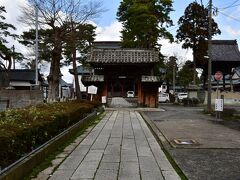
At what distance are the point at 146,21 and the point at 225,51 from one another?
1262cm

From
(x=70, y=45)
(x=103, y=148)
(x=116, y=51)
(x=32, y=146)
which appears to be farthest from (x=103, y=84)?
(x=32, y=146)

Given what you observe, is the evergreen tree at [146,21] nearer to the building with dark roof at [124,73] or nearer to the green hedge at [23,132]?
the building with dark roof at [124,73]

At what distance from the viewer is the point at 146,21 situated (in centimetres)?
4322

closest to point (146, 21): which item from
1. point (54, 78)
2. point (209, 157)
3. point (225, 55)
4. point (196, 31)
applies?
point (196, 31)

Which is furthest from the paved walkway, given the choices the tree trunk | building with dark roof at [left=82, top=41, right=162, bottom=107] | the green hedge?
building with dark roof at [left=82, top=41, right=162, bottom=107]

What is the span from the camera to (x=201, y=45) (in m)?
47.5

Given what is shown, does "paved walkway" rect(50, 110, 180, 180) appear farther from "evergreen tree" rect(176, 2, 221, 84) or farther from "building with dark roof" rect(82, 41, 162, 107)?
"evergreen tree" rect(176, 2, 221, 84)

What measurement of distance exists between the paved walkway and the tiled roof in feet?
68.8

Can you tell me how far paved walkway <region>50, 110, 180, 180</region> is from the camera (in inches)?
280

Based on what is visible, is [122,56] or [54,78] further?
[122,56]

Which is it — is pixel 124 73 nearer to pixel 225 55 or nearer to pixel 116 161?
pixel 225 55

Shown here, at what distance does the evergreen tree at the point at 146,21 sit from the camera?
4322 cm

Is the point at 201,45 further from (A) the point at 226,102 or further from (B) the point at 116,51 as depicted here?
(B) the point at 116,51

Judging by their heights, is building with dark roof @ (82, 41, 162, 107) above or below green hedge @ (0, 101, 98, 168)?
above
